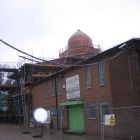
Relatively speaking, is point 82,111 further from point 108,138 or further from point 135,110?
point 135,110

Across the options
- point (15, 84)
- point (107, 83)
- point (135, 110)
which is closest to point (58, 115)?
point (107, 83)

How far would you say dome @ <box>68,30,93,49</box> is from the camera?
50350 millimetres

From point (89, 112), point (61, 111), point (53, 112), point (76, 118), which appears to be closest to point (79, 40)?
point (53, 112)

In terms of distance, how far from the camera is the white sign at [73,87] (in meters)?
29.3

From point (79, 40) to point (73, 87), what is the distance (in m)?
21.1

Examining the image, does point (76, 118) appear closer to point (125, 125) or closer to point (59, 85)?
point (59, 85)

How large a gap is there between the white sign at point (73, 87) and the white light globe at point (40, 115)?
842 centimetres

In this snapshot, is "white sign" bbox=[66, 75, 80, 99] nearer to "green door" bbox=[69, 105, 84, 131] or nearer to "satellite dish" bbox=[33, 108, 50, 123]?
"green door" bbox=[69, 105, 84, 131]

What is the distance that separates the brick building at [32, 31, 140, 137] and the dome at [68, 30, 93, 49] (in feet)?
50.3

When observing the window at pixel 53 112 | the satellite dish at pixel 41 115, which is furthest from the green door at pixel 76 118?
the satellite dish at pixel 41 115

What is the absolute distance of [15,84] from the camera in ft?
174

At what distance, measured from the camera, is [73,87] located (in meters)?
30.3

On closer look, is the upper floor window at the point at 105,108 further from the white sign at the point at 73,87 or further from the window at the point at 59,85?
the window at the point at 59,85

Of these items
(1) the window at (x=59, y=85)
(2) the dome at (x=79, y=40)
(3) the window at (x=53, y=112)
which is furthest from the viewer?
(2) the dome at (x=79, y=40)
